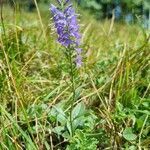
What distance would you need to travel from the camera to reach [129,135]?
1.82 metres

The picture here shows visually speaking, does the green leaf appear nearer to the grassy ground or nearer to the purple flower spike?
the grassy ground

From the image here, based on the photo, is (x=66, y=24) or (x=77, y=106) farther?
(x=77, y=106)

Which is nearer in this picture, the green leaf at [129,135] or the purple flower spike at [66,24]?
the purple flower spike at [66,24]

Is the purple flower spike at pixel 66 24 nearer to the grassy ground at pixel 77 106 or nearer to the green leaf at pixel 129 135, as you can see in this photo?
the grassy ground at pixel 77 106

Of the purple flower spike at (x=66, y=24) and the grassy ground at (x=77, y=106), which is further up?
the purple flower spike at (x=66, y=24)

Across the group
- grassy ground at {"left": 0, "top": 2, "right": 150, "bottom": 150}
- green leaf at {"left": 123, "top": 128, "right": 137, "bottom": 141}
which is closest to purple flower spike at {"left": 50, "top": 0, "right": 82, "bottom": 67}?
grassy ground at {"left": 0, "top": 2, "right": 150, "bottom": 150}

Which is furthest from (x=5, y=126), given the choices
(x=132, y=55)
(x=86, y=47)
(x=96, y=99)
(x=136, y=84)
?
(x=86, y=47)

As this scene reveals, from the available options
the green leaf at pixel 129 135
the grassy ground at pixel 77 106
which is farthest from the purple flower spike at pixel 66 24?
the green leaf at pixel 129 135

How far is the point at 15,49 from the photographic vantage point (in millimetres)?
2564

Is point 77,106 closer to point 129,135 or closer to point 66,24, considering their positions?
point 129,135

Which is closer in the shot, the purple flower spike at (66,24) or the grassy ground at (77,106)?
the purple flower spike at (66,24)

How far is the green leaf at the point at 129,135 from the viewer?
1.81m

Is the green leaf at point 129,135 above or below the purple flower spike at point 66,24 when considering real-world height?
below

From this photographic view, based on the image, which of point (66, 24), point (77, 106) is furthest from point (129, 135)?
point (66, 24)
